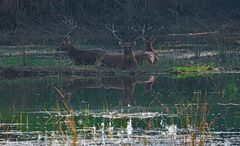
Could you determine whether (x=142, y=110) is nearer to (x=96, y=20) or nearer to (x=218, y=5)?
(x=96, y=20)

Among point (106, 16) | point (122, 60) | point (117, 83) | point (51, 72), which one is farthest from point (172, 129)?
point (106, 16)

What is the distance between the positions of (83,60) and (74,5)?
10060 millimetres

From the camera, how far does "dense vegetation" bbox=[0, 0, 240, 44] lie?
32406 millimetres

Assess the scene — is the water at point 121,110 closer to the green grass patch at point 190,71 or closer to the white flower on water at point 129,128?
the white flower on water at point 129,128

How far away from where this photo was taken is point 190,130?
41.3 feet

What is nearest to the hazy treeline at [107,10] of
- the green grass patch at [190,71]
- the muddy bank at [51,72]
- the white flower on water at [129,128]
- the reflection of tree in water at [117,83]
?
the muddy bank at [51,72]

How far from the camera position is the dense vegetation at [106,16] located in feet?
106

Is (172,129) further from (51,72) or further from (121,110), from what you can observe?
(51,72)

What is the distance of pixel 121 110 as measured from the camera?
48.9ft

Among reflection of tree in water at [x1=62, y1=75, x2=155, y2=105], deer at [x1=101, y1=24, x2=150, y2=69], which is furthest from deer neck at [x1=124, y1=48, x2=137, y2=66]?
reflection of tree in water at [x1=62, y1=75, x2=155, y2=105]

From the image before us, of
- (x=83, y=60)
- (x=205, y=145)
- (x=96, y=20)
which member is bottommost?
(x=205, y=145)

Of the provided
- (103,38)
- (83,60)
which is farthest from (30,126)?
(103,38)

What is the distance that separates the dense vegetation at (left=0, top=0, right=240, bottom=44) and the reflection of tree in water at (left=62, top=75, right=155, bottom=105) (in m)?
9.00

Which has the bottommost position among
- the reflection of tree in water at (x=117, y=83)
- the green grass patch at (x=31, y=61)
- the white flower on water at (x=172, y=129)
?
the white flower on water at (x=172, y=129)
